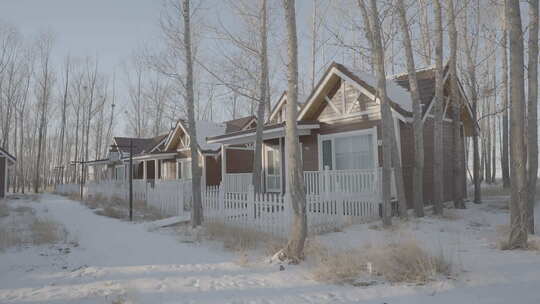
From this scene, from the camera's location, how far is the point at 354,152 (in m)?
12.1

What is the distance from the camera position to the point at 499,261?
5.03 metres

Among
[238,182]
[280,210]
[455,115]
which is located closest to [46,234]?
[280,210]

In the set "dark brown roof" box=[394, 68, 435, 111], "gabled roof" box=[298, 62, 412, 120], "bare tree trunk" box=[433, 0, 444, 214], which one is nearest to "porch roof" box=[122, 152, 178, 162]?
"gabled roof" box=[298, 62, 412, 120]

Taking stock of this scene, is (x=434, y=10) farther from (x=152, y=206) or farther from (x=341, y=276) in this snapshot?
(x=152, y=206)

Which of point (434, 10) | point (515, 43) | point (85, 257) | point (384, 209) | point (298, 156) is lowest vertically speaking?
point (85, 257)

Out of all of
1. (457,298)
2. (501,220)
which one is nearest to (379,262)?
(457,298)

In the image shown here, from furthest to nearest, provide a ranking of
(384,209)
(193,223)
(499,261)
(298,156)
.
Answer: (193,223) → (384,209) → (298,156) → (499,261)

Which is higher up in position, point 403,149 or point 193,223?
point 403,149

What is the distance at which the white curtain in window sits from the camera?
38.3ft

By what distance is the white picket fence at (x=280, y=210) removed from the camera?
25.1 ft

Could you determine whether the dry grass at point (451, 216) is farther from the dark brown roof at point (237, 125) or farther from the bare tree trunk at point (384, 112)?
the dark brown roof at point (237, 125)

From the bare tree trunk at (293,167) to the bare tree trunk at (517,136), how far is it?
349 cm

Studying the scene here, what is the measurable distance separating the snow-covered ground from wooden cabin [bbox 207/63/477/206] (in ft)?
12.2

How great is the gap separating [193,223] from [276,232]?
2.69 metres
